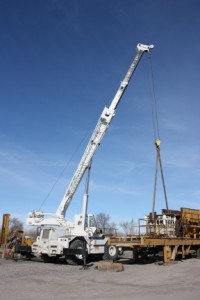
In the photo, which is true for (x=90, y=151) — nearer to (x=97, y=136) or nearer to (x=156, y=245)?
(x=97, y=136)

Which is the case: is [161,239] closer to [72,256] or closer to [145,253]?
[145,253]

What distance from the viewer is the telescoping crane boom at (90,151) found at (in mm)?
22484

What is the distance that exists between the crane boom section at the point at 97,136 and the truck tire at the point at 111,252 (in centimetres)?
352

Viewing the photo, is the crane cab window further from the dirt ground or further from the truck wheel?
the dirt ground

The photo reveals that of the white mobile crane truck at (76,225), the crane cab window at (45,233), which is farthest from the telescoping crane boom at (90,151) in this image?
the crane cab window at (45,233)

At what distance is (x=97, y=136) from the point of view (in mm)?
23469

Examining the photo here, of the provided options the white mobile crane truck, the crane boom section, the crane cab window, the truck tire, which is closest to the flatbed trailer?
the truck tire

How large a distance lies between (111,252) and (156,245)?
12.0 ft

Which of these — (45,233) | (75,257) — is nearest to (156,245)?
(75,257)

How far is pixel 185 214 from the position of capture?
21.8 m

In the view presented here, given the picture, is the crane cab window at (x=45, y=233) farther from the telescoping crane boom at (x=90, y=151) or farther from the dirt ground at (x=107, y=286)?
the dirt ground at (x=107, y=286)

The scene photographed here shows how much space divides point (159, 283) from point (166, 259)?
7.27 meters

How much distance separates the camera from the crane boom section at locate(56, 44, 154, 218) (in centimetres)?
2295

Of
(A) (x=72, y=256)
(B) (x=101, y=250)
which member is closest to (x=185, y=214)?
(B) (x=101, y=250)
